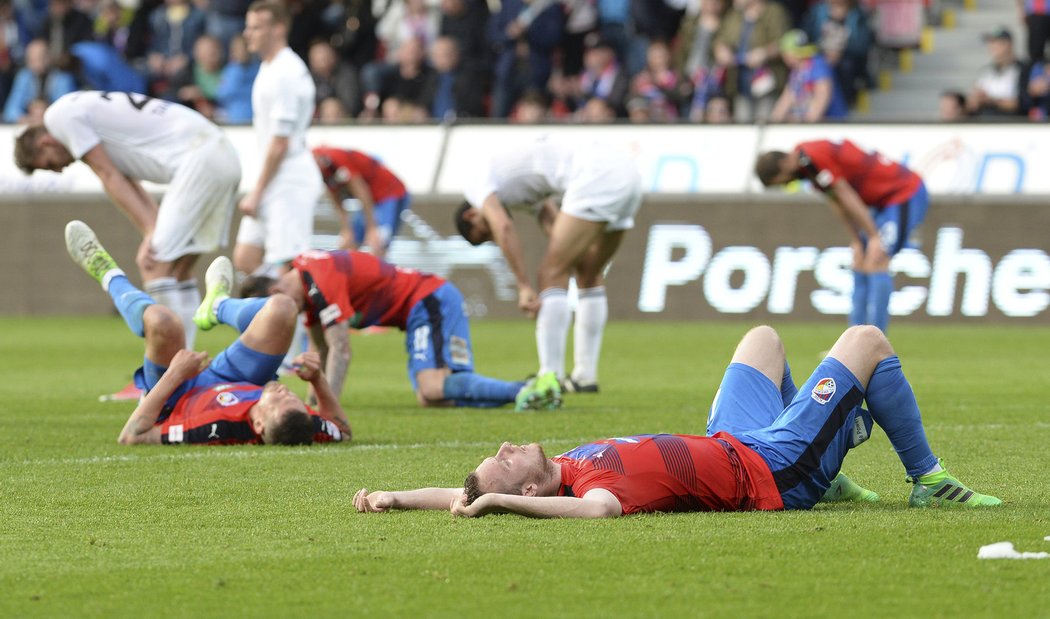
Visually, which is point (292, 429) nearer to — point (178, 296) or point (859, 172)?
point (178, 296)

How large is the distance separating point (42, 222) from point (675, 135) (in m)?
7.26

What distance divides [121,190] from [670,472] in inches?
236

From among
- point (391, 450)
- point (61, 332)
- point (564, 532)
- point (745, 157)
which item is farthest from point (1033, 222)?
point (564, 532)

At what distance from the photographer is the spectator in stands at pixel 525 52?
2178 cm

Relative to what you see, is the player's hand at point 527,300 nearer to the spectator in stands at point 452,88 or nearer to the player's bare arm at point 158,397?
the player's bare arm at point 158,397

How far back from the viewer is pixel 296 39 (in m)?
22.8

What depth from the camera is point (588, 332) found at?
37.9ft

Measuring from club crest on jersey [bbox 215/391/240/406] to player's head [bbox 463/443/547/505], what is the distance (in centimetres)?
264

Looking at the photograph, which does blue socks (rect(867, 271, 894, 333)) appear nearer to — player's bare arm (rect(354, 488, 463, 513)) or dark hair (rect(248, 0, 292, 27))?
dark hair (rect(248, 0, 292, 27))

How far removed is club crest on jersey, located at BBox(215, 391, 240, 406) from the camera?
8.05m

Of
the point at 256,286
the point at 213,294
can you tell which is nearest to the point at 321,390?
the point at 213,294

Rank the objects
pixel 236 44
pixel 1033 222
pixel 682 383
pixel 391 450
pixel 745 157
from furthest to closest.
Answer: pixel 236 44
pixel 745 157
pixel 1033 222
pixel 682 383
pixel 391 450

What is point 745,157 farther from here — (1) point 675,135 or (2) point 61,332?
(2) point 61,332

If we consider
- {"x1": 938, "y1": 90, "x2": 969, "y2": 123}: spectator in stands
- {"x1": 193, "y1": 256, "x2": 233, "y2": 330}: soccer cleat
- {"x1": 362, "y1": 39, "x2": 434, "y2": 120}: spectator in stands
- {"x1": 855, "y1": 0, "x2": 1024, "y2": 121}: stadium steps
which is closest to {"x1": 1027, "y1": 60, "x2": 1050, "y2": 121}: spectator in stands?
{"x1": 938, "y1": 90, "x2": 969, "y2": 123}: spectator in stands
